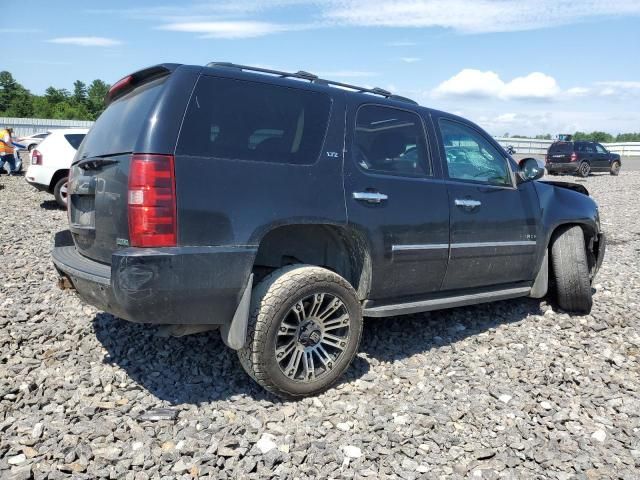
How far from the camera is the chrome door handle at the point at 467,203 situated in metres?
4.06

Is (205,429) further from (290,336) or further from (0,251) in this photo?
(0,251)

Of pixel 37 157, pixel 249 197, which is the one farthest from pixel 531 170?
pixel 37 157

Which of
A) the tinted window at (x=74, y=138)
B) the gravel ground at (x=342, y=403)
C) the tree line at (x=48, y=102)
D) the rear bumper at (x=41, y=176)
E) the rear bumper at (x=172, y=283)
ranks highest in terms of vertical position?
the tree line at (x=48, y=102)

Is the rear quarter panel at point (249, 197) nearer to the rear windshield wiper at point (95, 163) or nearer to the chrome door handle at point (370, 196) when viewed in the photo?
the chrome door handle at point (370, 196)

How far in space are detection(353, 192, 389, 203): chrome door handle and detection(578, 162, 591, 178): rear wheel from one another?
2196cm

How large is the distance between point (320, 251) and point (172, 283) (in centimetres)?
121

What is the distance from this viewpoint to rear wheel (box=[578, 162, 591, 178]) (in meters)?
22.7

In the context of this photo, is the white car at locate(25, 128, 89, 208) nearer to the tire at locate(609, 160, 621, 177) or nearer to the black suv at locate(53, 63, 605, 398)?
the black suv at locate(53, 63, 605, 398)

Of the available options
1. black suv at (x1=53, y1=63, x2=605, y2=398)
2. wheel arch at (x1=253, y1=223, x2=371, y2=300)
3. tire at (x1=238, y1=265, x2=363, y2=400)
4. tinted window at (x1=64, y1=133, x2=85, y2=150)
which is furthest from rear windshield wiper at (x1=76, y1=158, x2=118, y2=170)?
tinted window at (x1=64, y1=133, x2=85, y2=150)

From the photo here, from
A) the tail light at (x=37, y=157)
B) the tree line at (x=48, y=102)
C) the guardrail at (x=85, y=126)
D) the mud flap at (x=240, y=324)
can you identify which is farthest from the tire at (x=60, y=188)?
the tree line at (x=48, y=102)

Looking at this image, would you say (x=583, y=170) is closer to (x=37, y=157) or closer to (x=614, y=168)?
(x=614, y=168)

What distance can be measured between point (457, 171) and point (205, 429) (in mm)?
2670

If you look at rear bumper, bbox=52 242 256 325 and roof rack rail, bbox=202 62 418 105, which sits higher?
roof rack rail, bbox=202 62 418 105

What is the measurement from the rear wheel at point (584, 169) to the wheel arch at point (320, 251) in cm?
2204
